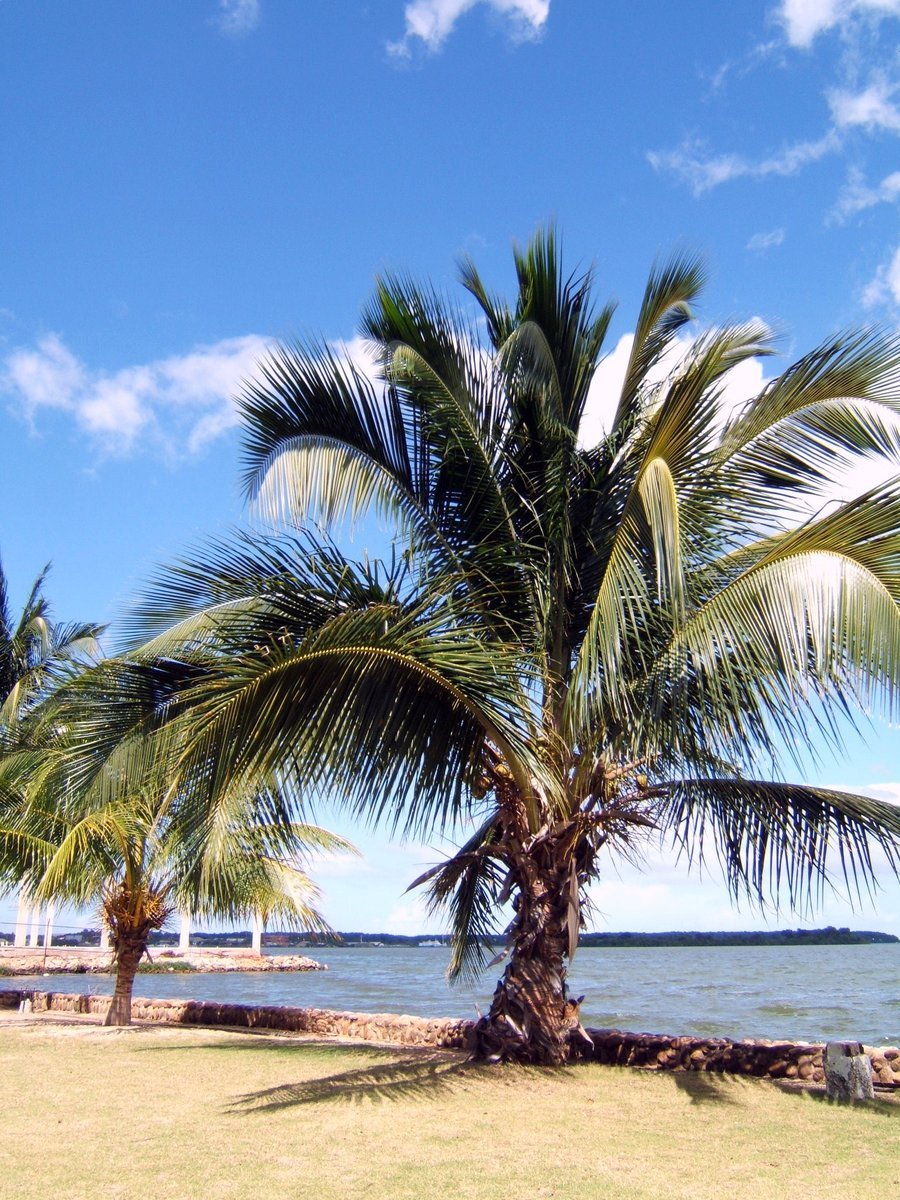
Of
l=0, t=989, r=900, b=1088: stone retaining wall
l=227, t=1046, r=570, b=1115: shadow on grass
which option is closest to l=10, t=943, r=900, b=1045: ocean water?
l=0, t=989, r=900, b=1088: stone retaining wall

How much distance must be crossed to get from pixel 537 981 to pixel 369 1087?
155cm

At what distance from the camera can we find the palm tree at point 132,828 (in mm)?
7250

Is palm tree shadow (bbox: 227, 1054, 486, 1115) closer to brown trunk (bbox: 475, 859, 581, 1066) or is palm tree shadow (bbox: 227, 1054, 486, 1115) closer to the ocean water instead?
brown trunk (bbox: 475, 859, 581, 1066)

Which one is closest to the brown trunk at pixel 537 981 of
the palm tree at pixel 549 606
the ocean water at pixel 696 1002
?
the palm tree at pixel 549 606

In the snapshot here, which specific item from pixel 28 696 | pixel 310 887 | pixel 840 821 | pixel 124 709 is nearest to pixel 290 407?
pixel 124 709

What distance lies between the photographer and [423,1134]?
6.05 m

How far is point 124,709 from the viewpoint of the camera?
7258 mm

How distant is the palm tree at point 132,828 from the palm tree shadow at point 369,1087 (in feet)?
6.35

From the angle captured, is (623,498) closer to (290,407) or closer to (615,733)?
(615,733)

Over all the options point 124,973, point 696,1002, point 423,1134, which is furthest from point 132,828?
point 696,1002

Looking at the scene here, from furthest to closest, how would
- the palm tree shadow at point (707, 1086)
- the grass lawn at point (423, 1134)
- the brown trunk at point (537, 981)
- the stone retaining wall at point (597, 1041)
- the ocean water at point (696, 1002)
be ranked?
the ocean water at point (696, 1002), the stone retaining wall at point (597, 1041), the brown trunk at point (537, 981), the palm tree shadow at point (707, 1086), the grass lawn at point (423, 1134)

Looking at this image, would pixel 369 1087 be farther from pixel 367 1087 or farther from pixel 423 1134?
pixel 423 1134

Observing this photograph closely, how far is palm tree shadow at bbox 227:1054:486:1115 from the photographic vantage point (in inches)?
278

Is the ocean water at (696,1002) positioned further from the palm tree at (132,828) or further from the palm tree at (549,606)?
the palm tree at (549,606)
